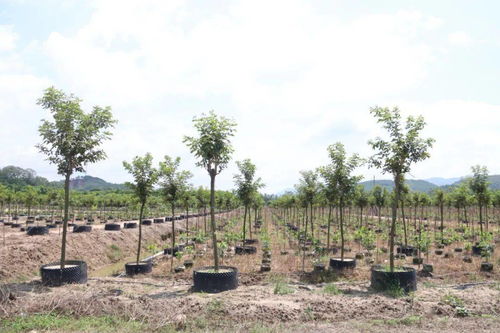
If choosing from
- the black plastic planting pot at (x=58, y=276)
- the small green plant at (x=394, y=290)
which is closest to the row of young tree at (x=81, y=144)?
the black plastic planting pot at (x=58, y=276)

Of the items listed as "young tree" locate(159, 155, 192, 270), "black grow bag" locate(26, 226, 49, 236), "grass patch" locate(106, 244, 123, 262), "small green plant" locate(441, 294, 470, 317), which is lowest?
"grass patch" locate(106, 244, 123, 262)

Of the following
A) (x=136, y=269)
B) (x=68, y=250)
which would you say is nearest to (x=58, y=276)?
(x=136, y=269)

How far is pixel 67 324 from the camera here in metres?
6.67

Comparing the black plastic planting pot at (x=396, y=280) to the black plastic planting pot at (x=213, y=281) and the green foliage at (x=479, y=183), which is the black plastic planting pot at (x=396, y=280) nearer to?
the black plastic planting pot at (x=213, y=281)

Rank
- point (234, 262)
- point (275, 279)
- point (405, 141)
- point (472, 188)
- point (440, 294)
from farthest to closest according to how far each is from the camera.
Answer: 1. point (472, 188)
2. point (234, 262)
3. point (275, 279)
4. point (405, 141)
5. point (440, 294)

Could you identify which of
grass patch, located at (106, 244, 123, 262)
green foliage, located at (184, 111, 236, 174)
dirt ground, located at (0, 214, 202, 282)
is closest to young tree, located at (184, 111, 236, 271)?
green foliage, located at (184, 111, 236, 174)

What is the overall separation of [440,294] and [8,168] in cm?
16135

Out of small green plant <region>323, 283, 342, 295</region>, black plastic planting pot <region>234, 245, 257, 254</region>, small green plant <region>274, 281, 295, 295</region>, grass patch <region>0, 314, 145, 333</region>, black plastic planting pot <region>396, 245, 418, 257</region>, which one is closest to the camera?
grass patch <region>0, 314, 145, 333</region>

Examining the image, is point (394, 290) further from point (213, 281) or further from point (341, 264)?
point (213, 281)

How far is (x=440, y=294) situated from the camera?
895 centimetres

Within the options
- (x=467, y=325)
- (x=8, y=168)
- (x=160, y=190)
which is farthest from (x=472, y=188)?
(x=8, y=168)

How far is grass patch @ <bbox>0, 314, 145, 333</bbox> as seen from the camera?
21.0 feet

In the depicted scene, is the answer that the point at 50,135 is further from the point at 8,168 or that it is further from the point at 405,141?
the point at 8,168

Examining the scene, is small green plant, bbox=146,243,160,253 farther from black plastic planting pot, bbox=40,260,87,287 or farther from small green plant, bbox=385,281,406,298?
small green plant, bbox=385,281,406,298
